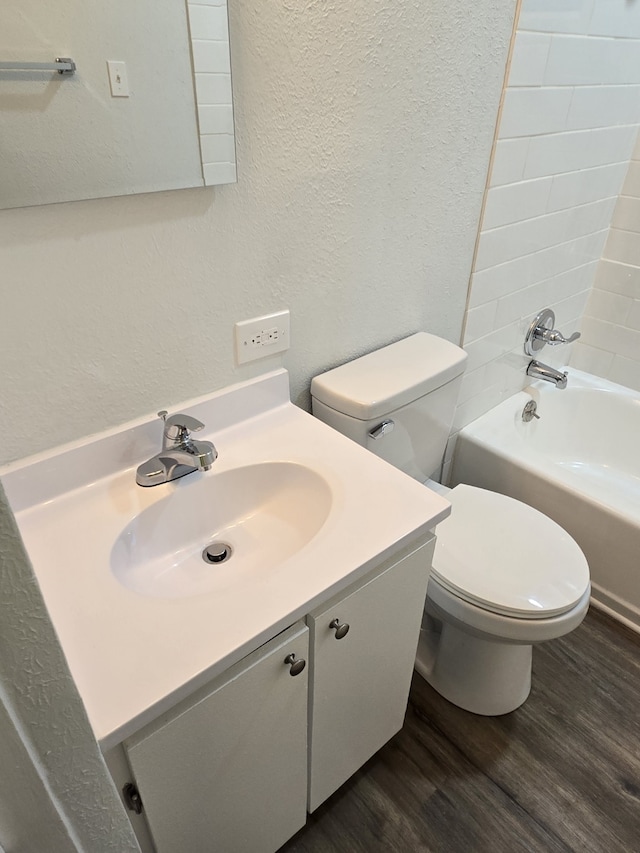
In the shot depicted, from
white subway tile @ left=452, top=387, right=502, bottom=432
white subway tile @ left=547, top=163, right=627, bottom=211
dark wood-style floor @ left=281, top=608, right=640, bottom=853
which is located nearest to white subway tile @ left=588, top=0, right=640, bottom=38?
white subway tile @ left=547, top=163, right=627, bottom=211

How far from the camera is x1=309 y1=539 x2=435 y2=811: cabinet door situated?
Result: 96 centimetres

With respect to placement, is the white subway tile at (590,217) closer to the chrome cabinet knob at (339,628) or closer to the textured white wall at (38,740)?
the chrome cabinet knob at (339,628)

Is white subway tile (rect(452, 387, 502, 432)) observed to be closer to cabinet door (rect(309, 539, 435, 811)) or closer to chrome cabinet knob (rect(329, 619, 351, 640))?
cabinet door (rect(309, 539, 435, 811))

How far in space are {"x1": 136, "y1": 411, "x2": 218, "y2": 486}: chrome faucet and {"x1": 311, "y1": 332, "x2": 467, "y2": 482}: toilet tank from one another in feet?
1.17

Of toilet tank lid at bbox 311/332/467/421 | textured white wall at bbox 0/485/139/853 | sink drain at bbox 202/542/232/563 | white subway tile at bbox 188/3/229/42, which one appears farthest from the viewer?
toilet tank lid at bbox 311/332/467/421

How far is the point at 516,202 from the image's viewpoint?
1551 millimetres

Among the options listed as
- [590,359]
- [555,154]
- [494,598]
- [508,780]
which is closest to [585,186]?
[555,154]

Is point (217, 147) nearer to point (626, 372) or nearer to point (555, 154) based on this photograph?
point (555, 154)

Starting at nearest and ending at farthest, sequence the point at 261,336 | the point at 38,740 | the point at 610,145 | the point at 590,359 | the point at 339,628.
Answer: the point at 38,740
the point at 339,628
the point at 261,336
the point at 610,145
the point at 590,359

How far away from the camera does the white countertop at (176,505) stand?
72cm

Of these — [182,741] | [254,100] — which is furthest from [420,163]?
[182,741]

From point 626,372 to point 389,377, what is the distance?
4.31 feet

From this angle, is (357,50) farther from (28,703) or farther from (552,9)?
(28,703)

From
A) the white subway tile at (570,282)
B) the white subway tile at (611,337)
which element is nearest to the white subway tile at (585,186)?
the white subway tile at (570,282)
